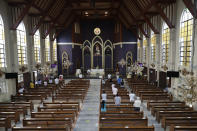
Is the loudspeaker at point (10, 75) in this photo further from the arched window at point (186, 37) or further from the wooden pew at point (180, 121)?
the arched window at point (186, 37)

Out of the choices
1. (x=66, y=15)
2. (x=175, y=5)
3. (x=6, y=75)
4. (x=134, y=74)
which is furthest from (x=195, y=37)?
(x=66, y=15)

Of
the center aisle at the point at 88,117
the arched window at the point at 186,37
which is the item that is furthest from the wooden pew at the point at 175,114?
the arched window at the point at 186,37

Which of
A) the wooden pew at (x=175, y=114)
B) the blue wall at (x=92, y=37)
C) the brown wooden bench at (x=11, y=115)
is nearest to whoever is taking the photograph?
the wooden pew at (x=175, y=114)

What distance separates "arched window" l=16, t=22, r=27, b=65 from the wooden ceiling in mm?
1334

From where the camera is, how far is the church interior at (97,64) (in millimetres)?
8734

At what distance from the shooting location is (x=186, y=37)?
13.5m

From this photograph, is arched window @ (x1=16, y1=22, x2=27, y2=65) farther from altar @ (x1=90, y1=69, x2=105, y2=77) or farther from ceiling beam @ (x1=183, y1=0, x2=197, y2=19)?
Answer: ceiling beam @ (x1=183, y1=0, x2=197, y2=19)

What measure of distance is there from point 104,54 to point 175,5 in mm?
19734

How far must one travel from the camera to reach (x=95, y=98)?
15055mm

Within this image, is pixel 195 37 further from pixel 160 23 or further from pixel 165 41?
pixel 160 23

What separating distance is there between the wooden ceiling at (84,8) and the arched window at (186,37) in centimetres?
135

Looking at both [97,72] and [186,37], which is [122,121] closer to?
[186,37]

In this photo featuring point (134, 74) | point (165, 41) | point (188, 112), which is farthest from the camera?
point (134, 74)

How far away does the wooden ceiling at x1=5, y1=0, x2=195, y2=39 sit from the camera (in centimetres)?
1487
